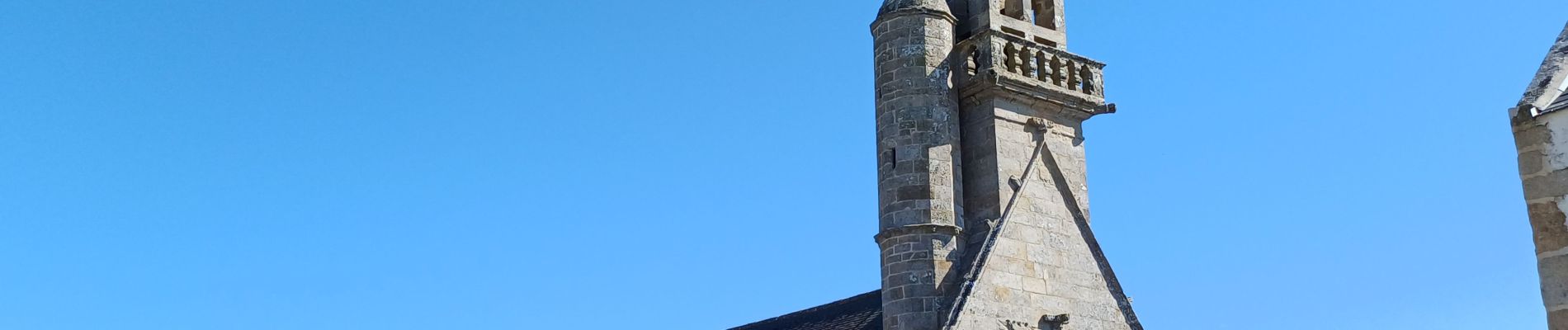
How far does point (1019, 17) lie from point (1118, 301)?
3.53 m

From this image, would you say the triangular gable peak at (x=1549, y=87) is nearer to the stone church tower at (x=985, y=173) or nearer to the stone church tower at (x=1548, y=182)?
the stone church tower at (x=1548, y=182)

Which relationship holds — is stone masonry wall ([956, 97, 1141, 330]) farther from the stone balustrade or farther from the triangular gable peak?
the triangular gable peak

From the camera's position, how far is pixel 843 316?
2241 centimetres

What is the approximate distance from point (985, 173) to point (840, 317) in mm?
4165

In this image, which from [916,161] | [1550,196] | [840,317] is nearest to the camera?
[1550,196]

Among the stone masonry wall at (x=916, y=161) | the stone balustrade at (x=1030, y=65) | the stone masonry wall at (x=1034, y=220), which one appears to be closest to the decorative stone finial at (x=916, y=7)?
the stone masonry wall at (x=916, y=161)

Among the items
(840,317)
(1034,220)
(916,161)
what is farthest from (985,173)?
(840,317)

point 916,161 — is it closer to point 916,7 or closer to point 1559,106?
point 916,7

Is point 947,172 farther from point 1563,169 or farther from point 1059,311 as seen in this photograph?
point 1563,169

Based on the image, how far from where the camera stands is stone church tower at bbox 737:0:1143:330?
60.0 feet

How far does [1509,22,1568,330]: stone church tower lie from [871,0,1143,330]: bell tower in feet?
27.1

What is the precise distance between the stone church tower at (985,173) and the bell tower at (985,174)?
0.02 metres

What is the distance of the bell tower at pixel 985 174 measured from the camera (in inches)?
720

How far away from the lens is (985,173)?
19125 millimetres
